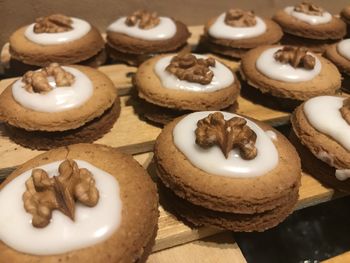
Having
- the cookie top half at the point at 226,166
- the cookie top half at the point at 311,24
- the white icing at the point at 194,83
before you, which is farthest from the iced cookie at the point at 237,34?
the cookie top half at the point at 226,166

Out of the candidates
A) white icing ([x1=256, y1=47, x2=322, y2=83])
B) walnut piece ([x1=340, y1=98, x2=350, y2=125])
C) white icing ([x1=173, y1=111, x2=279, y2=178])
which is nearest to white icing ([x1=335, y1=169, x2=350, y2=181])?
walnut piece ([x1=340, y1=98, x2=350, y2=125])

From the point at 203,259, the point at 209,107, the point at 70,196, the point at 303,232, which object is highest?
the point at 70,196

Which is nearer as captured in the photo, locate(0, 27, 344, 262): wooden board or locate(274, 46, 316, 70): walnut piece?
locate(0, 27, 344, 262): wooden board

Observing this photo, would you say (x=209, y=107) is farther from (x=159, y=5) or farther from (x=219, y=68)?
(x=159, y=5)

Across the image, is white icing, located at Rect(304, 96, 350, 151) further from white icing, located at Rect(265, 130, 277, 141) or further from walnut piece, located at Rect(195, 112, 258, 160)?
walnut piece, located at Rect(195, 112, 258, 160)

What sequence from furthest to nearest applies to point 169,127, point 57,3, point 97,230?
point 57,3 < point 169,127 < point 97,230

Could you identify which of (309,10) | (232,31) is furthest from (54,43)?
(309,10)

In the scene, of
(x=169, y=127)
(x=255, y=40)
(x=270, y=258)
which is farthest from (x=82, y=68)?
(x=270, y=258)
